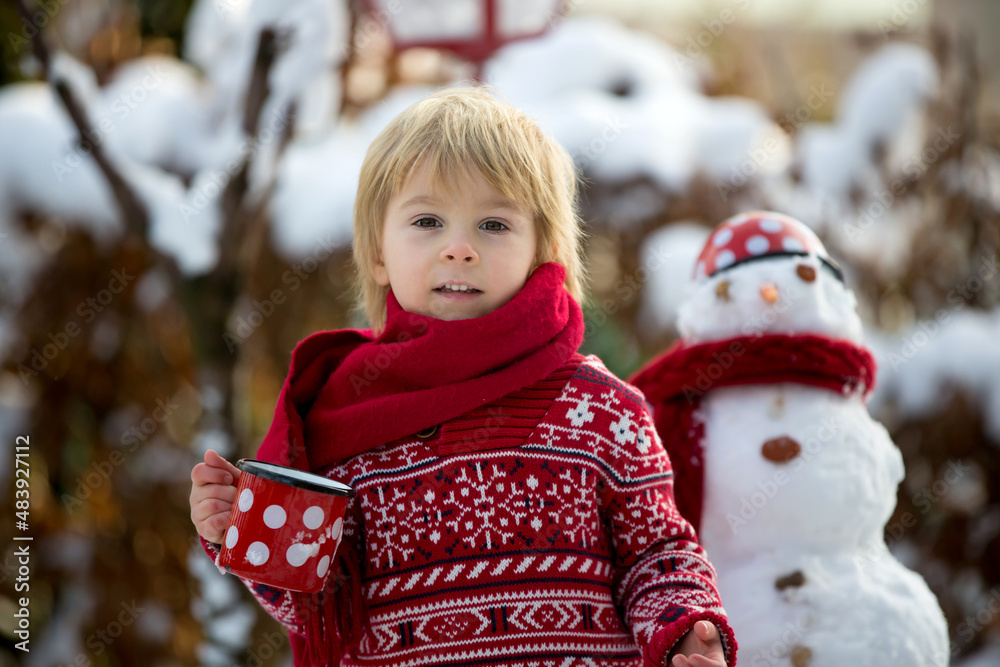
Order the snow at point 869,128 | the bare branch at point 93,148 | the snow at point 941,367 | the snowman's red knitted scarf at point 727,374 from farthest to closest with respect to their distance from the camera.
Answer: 1. the snow at point 869,128
2. the snow at point 941,367
3. the bare branch at point 93,148
4. the snowman's red knitted scarf at point 727,374

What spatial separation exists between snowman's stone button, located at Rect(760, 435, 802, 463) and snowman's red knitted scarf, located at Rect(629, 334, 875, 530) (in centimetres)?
9

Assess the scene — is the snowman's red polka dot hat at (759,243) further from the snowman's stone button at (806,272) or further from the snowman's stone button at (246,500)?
the snowman's stone button at (246,500)

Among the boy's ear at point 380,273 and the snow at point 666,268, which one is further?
the snow at point 666,268

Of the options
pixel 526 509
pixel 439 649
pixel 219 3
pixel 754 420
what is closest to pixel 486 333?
pixel 526 509

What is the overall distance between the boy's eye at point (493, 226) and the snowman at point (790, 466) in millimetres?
419

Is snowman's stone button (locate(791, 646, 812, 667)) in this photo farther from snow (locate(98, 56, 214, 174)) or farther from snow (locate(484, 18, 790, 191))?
snow (locate(98, 56, 214, 174))

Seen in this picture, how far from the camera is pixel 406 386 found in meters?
1.08

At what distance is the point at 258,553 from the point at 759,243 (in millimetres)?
893

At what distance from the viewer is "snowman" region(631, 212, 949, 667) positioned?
1.25m

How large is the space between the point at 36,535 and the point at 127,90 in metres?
1.45

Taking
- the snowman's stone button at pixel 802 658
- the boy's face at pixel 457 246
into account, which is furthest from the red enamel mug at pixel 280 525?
the snowman's stone button at pixel 802 658

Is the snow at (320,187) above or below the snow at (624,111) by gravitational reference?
below

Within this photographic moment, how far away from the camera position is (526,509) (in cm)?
103

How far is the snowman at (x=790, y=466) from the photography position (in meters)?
1.25
